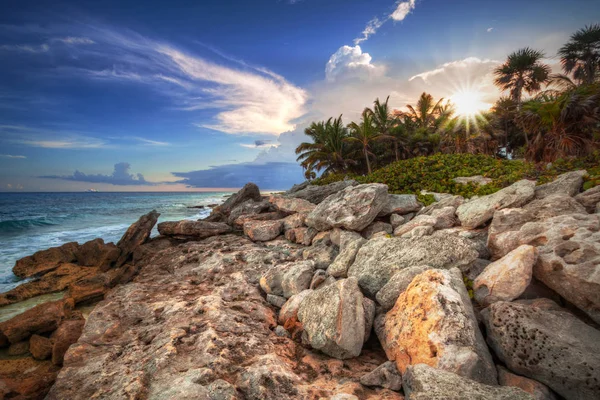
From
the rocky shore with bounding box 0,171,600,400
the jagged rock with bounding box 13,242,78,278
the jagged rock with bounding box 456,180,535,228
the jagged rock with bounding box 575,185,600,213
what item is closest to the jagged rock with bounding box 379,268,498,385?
the rocky shore with bounding box 0,171,600,400

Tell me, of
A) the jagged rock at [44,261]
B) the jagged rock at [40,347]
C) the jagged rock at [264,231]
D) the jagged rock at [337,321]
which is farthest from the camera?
the jagged rock at [44,261]

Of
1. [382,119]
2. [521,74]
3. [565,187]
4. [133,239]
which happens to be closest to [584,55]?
[521,74]

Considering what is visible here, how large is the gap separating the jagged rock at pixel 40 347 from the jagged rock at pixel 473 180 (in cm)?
1610

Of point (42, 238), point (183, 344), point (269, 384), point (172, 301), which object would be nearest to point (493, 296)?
point (269, 384)

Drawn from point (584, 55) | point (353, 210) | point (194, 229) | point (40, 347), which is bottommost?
point (40, 347)

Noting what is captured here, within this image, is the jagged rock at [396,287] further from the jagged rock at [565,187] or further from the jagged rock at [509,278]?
the jagged rock at [565,187]

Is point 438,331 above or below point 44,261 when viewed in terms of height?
above

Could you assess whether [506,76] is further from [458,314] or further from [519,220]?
[458,314]

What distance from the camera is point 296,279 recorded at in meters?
6.56

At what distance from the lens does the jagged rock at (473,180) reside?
12272 millimetres

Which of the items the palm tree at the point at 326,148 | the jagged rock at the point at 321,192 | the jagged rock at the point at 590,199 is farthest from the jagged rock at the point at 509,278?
the palm tree at the point at 326,148

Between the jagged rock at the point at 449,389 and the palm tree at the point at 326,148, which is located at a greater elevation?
the palm tree at the point at 326,148

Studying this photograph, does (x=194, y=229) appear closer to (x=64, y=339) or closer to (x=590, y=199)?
(x=64, y=339)

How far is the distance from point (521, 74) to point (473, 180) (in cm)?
3853
